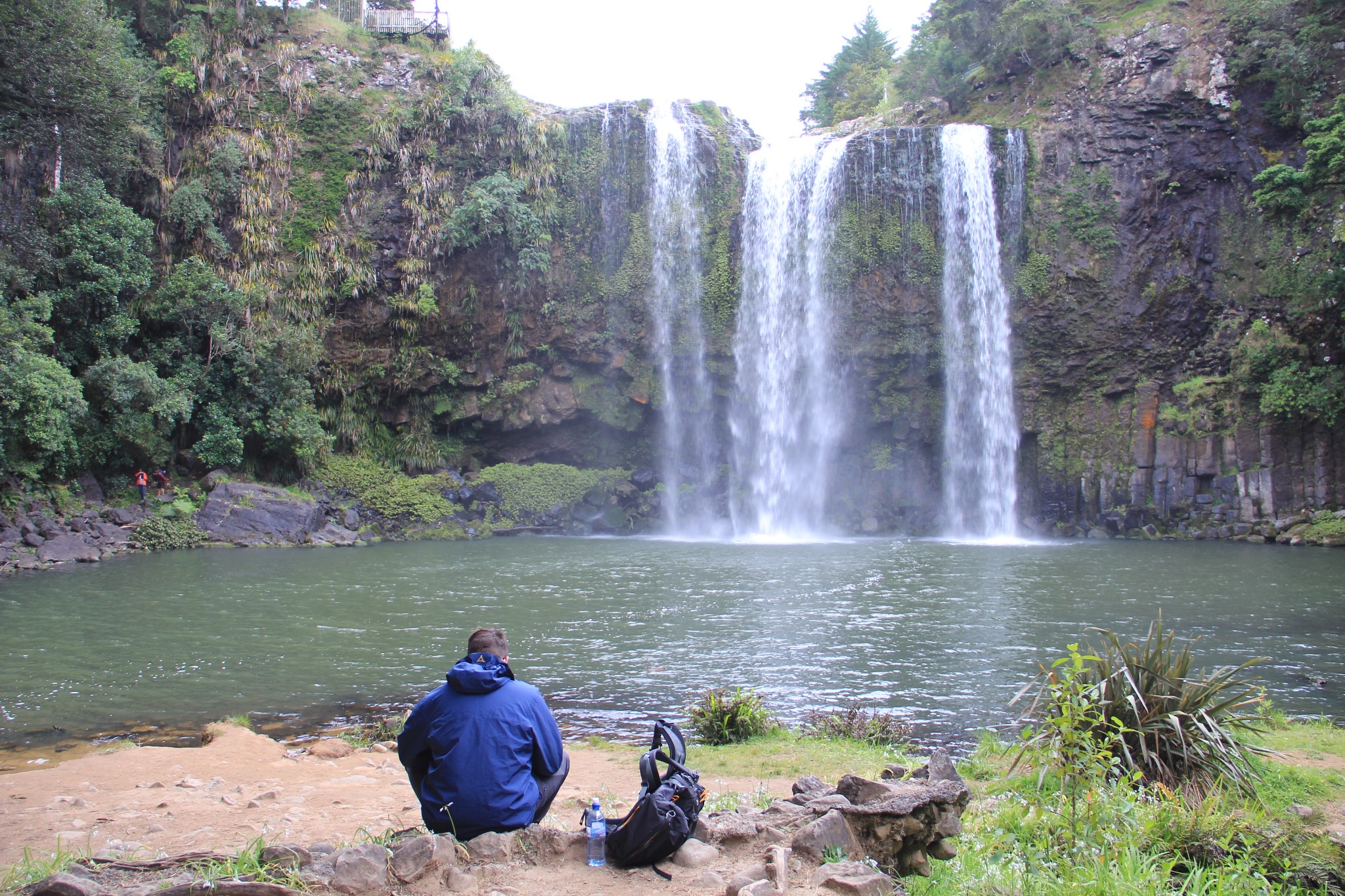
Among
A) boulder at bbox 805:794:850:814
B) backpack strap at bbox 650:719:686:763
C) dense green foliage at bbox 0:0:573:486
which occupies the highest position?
dense green foliage at bbox 0:0:573:486

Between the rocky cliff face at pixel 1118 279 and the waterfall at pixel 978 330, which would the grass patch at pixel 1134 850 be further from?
the waterfall at pixel 978 330

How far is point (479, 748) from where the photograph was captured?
163 inches

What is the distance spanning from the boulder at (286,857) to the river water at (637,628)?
15.0 feet

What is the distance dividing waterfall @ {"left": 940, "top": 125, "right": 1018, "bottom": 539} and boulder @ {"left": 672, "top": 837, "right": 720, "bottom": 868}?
82.0 ft

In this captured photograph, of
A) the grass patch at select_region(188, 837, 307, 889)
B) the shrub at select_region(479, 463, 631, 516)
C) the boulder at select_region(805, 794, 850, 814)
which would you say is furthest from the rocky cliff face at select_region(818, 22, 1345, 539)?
the grass patch at select_region(188, 837, 307, 889)

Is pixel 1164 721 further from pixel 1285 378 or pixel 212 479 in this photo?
pixel 212 479

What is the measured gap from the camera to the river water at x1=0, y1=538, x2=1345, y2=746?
9148 mm

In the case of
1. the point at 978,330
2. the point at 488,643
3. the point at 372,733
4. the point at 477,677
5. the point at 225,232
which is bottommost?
the point at 372,733

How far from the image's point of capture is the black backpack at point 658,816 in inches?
151

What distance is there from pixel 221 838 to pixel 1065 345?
27.4 metres

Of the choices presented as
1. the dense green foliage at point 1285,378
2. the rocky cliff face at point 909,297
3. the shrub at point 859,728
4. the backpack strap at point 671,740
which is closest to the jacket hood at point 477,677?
the backpack strap at point 671,740

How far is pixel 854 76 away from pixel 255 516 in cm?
3834

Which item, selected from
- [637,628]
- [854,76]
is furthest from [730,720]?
[854,76]

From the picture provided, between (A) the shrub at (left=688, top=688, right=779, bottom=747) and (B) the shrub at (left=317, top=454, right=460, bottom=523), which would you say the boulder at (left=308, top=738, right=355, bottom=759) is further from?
(B) the shrub at (left=317, top=454, right=460, bottom=523)
